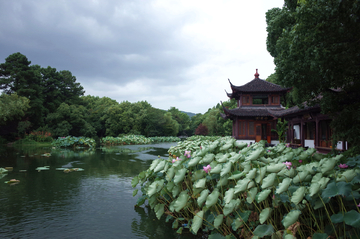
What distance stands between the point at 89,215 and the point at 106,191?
1.85 meters

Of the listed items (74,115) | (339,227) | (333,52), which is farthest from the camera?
(74,115)

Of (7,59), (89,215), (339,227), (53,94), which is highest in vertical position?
(7,59)

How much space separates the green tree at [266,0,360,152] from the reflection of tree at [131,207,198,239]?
3619mm

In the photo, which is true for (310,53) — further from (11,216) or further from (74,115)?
(74,115)

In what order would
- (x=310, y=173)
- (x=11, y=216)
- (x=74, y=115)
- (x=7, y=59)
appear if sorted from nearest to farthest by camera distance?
(x=310, y=173) < (x=11, y=216) < (x=7, y=59) < (x=74, y=115)

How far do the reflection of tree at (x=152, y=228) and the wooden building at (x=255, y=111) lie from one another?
16251mm

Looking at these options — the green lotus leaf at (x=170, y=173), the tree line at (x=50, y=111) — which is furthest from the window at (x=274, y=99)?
the green lotus leaf at (x=170, y=173)

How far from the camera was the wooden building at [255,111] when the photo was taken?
66.4 feet

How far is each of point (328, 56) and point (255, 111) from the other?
54.0 ft

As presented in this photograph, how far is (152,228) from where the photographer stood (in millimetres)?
4102

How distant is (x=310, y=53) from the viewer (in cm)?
436

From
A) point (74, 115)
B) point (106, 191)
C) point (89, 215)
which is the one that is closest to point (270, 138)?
point (106, 191)

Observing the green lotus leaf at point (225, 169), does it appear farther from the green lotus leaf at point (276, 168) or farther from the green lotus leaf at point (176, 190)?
the green lotus leaf at point (176, 190)

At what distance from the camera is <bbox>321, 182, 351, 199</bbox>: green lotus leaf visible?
2.21 metres
